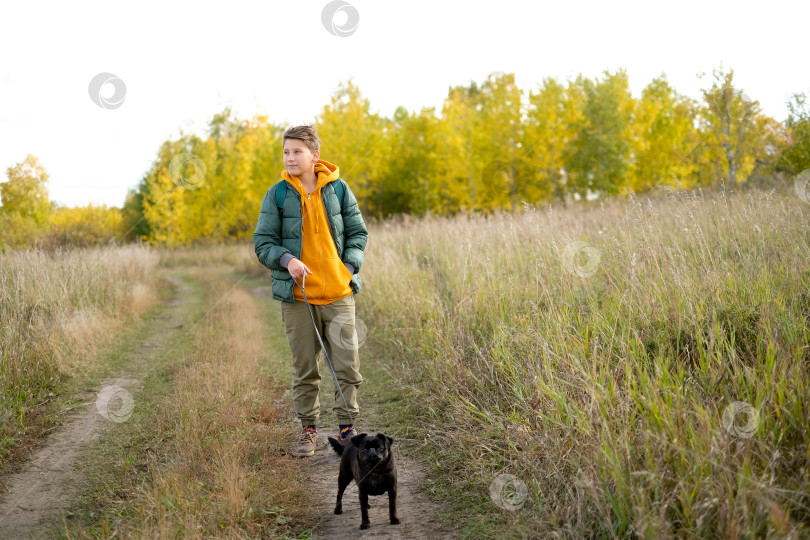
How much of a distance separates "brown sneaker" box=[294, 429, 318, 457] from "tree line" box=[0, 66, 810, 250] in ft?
54.1

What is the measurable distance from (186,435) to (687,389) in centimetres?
356

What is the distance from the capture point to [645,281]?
426cm

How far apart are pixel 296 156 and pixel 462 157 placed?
1987 cm

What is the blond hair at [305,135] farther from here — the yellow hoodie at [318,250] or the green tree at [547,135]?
the green tree at [547,135]

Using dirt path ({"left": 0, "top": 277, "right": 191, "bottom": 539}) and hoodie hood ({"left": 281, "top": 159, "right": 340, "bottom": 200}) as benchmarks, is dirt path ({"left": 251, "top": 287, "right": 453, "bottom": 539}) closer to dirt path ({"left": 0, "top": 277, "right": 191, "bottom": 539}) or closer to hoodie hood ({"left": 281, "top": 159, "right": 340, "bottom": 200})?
dirt path ({"left": 0, "top": 277, "right": 191, "bottom": 539})

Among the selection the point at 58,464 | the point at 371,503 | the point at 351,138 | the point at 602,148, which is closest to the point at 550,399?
the point at 371,503

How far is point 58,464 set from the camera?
4.26 metres

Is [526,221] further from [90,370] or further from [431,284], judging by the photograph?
[90,370]

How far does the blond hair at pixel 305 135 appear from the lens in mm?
3977

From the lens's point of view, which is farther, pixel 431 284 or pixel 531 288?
pixel 431 284

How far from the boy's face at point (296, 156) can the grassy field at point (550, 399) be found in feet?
6.75

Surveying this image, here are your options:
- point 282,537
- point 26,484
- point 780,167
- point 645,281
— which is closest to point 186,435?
point 26,484

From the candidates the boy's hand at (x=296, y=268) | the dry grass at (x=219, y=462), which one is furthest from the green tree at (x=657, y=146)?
the boy's hand at (x=296, y=268)

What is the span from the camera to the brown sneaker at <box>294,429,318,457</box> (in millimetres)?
4223
